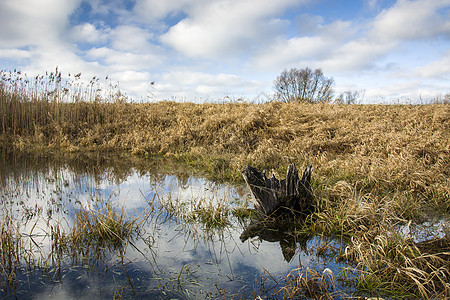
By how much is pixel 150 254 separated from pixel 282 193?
7.33 ft

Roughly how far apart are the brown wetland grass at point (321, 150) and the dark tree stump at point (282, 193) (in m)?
0.26

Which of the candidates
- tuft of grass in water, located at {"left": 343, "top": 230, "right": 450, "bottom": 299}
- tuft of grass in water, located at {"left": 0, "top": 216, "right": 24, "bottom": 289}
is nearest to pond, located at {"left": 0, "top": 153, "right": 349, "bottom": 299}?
tuft of grass in water, located at {"left": 0, "top": 216, "right": 24, "bottom": 289}

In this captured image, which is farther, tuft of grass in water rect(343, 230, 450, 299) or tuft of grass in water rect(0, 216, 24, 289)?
tuft of grass in water rect(0, 216, 24, 289)

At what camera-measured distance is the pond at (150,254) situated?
3055mm

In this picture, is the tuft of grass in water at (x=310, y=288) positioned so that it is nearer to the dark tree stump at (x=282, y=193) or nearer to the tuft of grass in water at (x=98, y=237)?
the dark tree stump at (x=282, y=193)

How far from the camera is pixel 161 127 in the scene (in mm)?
13250

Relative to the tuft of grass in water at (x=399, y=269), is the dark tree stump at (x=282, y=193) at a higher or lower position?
higher

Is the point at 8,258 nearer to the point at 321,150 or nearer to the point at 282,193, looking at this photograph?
the point at 282,193

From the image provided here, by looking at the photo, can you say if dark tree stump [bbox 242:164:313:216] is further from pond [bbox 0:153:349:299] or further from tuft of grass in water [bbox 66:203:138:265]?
tuft of grass in water [bbox 66:203:138:265]

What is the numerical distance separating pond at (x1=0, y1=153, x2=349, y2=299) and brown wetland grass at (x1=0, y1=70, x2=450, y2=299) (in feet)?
0.51

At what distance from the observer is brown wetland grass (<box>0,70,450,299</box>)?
338 centimetres

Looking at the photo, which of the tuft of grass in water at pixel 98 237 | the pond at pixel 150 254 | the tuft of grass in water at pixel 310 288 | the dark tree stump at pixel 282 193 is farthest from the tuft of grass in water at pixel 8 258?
the dark tree stump at pixel 282 193

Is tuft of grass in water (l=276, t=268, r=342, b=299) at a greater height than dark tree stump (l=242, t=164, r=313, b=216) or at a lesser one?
lesser

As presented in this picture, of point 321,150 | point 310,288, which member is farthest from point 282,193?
point 321,150
